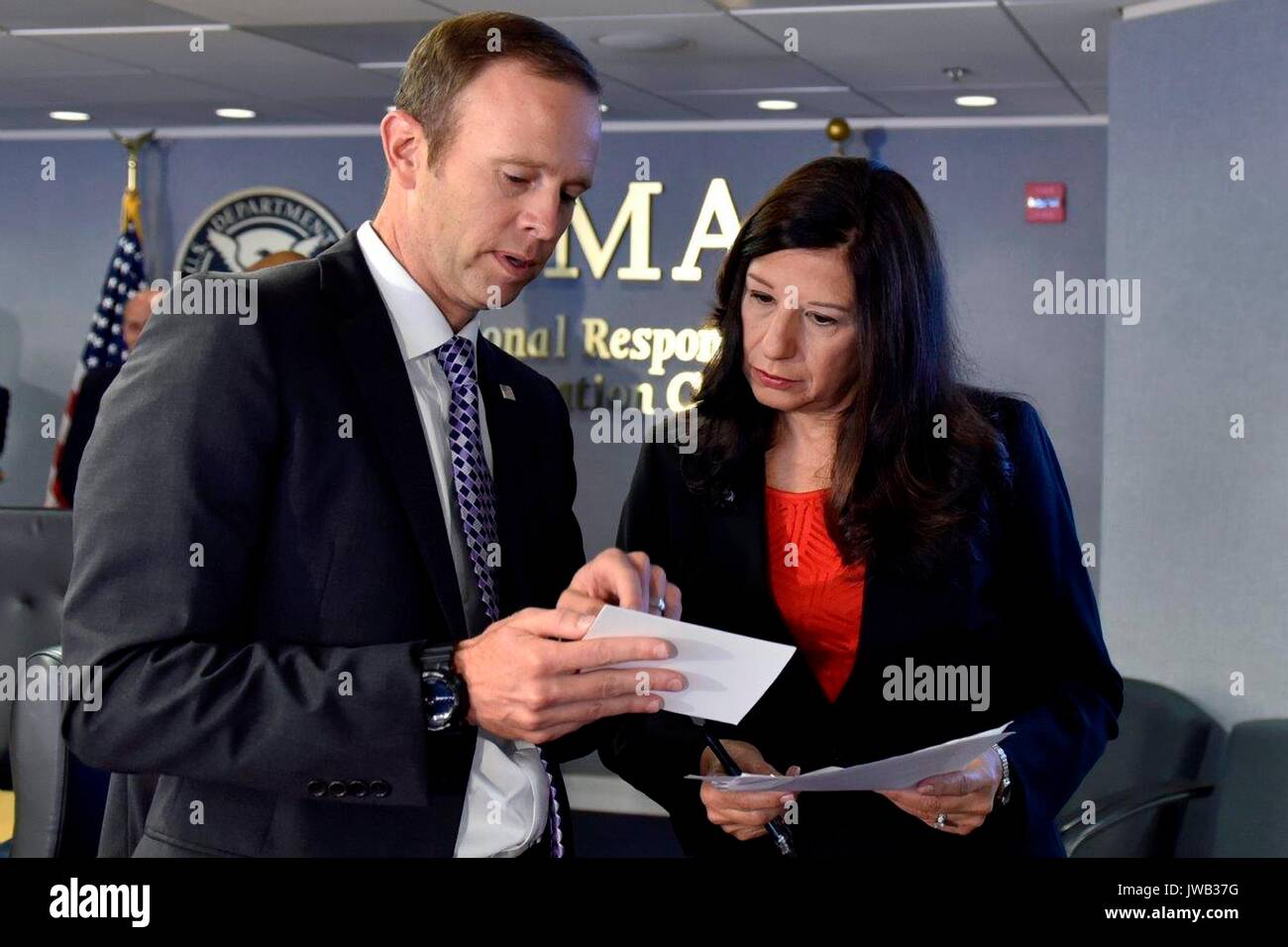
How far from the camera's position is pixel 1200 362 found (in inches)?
156

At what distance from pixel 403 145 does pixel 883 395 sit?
0.68 m

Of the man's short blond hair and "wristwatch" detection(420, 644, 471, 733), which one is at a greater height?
the man's short blond hair

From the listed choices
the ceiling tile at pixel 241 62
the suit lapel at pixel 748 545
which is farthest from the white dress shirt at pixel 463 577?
the ceiling tile at pixel 241 62

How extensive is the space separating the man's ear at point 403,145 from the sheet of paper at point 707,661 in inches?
22.7

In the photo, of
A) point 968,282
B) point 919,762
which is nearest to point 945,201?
point 968,282

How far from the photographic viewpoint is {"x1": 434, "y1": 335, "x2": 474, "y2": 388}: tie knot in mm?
1557

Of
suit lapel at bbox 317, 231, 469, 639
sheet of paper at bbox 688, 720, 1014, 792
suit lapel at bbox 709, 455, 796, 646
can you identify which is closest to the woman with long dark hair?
suit lapel at bbox 709, 455, 796, 646

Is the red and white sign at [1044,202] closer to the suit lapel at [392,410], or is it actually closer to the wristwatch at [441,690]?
the suit lapel at [392,410]

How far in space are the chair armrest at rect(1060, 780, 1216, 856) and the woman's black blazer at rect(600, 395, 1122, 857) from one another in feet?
5.42

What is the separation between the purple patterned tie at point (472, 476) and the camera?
1.50 metres

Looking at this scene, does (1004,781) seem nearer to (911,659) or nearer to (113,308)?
(911,659)

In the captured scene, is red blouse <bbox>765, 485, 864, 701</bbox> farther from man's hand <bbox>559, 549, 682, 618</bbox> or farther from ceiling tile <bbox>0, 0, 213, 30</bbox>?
ceiling tile <bbox>0, 0, 213, 30</bbox>

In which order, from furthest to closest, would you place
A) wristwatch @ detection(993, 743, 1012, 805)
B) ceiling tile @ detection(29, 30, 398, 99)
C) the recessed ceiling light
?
1. ceiling tile @ detection(29, 30, 398, 99)
2. the recessed ceiling light
3. wristwatch @ detection(993, 743, 1012, 805)

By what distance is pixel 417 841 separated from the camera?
4.73 ft
